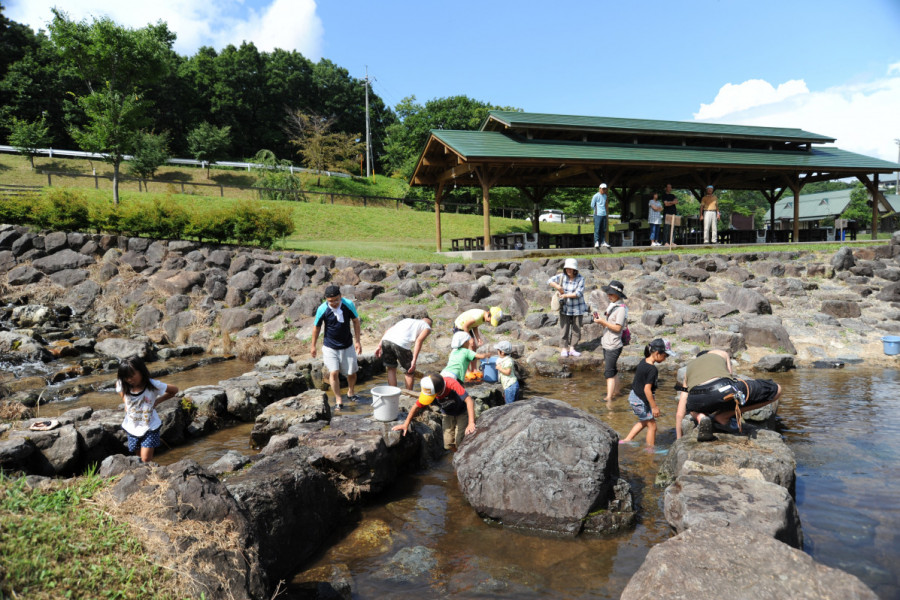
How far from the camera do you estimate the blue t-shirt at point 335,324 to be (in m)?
7.56

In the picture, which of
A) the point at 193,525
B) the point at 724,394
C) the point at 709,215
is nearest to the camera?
the point at 193,525

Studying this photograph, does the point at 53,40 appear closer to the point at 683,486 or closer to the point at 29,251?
the point at 29,251

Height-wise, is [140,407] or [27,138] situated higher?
[27,138]

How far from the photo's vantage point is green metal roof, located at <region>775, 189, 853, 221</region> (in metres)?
49.0

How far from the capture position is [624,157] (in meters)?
19.3

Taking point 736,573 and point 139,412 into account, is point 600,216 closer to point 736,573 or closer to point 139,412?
point 139,412

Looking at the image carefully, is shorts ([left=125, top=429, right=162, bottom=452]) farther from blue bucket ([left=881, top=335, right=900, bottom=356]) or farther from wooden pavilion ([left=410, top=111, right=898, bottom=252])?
wooden pavilion ([left=410, top=111, right=898, bottom=252])

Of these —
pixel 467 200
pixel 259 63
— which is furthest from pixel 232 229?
pixel 259 63

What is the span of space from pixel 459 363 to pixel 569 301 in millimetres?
4482

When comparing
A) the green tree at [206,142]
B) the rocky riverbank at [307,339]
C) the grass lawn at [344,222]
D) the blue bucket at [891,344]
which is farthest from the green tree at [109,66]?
the blue bucket at [891,344]

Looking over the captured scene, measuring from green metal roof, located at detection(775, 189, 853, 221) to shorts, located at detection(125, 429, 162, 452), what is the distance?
180ft

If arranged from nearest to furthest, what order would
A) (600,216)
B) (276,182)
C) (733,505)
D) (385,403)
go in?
1. (733,505)
2. (385,403)
3. (600,216)
4. (276,182)

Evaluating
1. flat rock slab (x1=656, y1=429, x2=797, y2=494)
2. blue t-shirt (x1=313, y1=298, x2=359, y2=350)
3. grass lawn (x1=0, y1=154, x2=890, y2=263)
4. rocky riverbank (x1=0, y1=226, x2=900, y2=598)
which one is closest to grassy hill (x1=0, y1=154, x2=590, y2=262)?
grass lawn (x1=0, y1=154, x2=890, y2=263)

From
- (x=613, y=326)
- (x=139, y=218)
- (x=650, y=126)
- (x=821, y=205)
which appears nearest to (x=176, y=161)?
(x=139, y=218)
